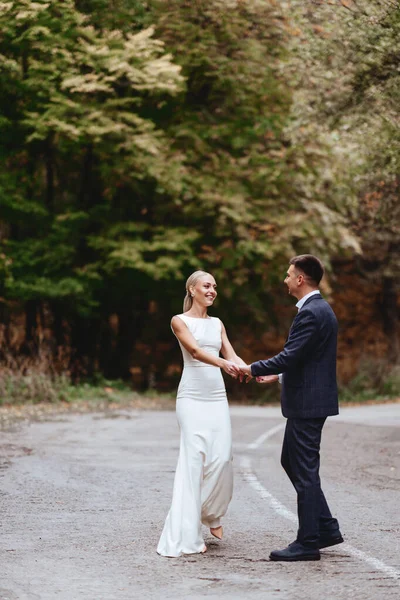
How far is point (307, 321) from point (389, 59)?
33.1 feet

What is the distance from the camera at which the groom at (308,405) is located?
25.1 ft

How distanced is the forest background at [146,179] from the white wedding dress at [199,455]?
14.7m

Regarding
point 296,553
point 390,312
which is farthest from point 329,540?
point 390,312

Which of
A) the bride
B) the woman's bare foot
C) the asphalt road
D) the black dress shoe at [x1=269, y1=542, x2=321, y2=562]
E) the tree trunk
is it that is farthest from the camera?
the tree trunk

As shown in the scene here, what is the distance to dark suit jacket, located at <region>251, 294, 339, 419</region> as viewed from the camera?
7.66 meters

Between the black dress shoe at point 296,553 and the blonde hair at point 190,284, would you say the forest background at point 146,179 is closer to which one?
the blonde hair at point 190,284

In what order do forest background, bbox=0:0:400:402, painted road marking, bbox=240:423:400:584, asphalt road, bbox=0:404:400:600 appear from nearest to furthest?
asphalt road, bbox=0:404:400:600 → painted road marking, bbox=240:423:400:584 → forest background, bbox=0:0:400:402

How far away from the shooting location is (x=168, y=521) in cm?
791

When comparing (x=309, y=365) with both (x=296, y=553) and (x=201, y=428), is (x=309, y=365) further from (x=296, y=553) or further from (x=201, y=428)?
(x=296, y=553)

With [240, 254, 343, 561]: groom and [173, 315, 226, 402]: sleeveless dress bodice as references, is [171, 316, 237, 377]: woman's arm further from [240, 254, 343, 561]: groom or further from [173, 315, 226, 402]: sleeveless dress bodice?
[240, 254, 343, 561]: groom

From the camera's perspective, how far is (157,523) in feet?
30.6

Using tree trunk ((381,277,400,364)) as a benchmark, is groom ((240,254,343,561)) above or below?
above

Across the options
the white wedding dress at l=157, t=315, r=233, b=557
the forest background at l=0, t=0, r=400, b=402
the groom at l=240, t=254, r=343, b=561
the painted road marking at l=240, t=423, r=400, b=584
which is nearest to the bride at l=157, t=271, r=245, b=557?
the white wedding dress at l=157, t=315, r=233, b=557

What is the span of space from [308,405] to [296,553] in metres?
1.01
